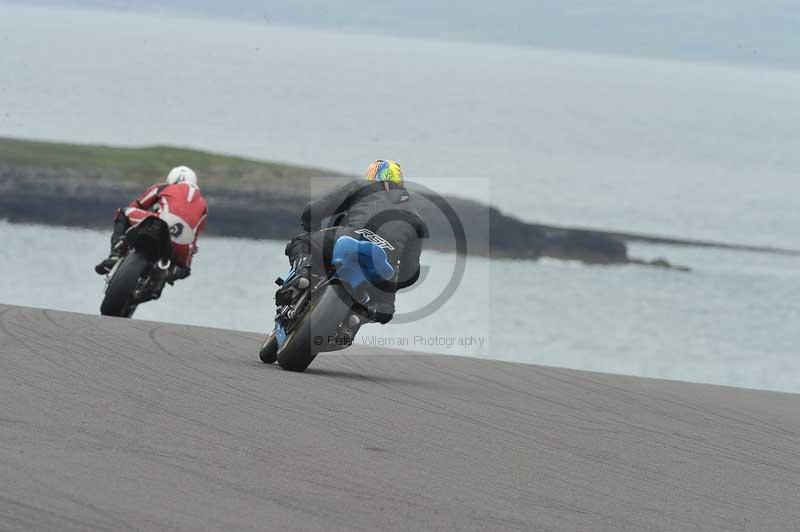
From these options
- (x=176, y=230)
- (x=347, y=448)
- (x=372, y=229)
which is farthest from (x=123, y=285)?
(x=347, y=448)

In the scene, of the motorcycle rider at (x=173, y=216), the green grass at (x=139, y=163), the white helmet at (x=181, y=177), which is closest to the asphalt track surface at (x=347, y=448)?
the motorcycle rider at (x=173, y=216)

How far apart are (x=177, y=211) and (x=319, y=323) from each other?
5.04 m

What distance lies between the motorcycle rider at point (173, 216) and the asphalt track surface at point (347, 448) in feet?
9.30

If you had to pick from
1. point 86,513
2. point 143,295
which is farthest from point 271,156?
point 86,513

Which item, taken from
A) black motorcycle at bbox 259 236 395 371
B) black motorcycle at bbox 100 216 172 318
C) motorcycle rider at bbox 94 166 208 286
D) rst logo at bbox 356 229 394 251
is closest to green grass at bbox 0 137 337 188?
motorcycle rider at bbox 94 166 208 286

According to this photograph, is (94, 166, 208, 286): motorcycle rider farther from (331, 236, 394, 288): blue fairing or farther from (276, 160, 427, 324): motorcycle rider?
(331, 236, 394, 288): blue fairing

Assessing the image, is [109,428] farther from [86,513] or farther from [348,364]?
[348,364]

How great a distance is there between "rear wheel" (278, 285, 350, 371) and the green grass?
67.5 m

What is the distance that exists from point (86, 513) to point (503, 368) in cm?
718

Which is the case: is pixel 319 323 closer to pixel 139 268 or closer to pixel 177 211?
pixel 139 268

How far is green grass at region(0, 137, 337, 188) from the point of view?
252 ft

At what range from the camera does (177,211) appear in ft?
46.2

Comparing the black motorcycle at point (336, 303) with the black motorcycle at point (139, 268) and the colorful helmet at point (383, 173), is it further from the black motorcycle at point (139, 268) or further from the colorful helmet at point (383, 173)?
the black motorcycle at point (139, 268)

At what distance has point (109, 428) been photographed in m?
7.10
